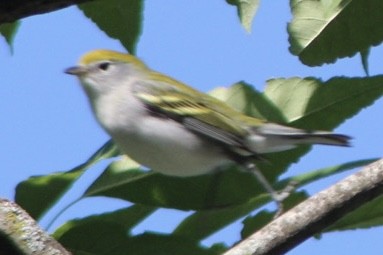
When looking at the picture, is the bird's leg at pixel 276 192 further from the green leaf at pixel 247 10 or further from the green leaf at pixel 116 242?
the green leaf at pixel 247 10

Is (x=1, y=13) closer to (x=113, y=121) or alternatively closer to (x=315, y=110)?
(x=315, y=110)

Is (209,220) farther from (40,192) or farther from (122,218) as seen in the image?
(40,192)

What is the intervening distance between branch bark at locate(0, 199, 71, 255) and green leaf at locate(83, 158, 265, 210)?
0.27m

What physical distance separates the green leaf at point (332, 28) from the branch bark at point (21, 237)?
25.1 inches

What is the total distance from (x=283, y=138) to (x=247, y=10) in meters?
1.01

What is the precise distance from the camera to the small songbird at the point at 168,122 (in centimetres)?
248

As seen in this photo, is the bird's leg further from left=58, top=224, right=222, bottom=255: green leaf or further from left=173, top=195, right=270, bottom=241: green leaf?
left=58, top=224, right=222, bottom=255: green leaf

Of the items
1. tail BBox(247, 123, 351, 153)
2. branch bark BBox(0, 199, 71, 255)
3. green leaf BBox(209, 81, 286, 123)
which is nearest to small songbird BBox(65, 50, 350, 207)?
tail BBox(247, 123, 351, 153)

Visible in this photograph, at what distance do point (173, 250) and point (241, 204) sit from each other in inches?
7.8

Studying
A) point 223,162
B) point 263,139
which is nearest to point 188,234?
point 223,162

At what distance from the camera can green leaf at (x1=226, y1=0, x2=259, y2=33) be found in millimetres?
1500

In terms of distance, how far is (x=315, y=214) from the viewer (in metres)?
1.40

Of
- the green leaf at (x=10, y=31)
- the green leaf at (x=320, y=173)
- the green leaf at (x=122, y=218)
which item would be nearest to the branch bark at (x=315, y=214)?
the green leaf at (x=320, y=173)

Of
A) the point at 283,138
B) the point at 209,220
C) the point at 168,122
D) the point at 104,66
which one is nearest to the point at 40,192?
the point at 209,220
